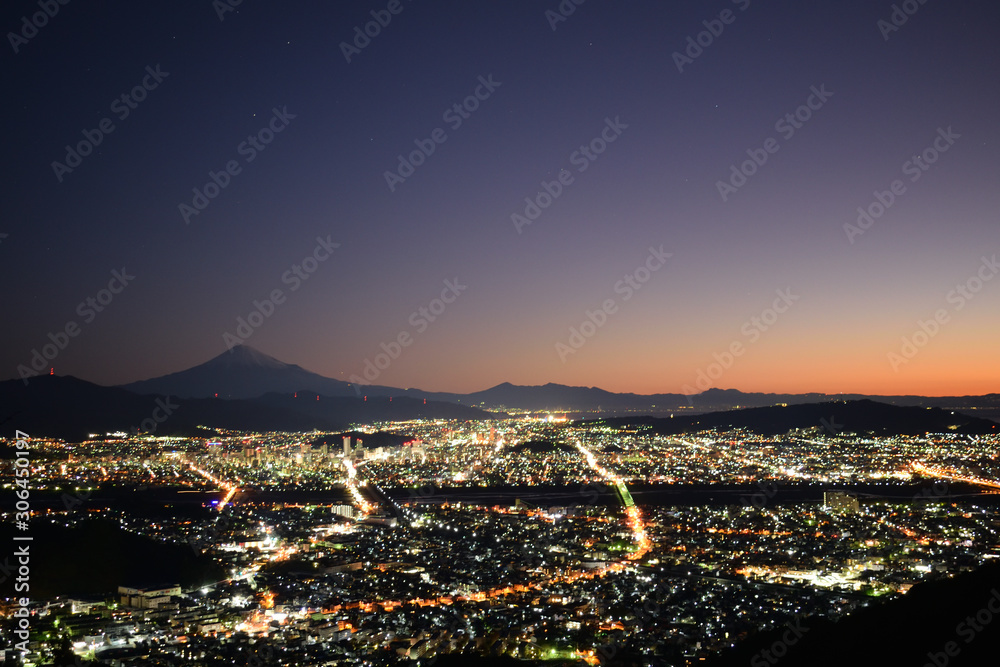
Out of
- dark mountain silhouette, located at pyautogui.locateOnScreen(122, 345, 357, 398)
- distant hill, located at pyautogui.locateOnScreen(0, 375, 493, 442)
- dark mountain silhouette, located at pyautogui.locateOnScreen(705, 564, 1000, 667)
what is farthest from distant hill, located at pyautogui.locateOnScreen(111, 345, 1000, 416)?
dark mountain silhouette, located at pyautogui.locateOnScreen(705, 564, 1000, 667)

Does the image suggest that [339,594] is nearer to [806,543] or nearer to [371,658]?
[371,658]

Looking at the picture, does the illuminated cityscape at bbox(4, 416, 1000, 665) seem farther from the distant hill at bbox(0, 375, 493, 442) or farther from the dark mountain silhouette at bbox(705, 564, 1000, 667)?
the distant hill at bbox(0, 375, 493, 442)

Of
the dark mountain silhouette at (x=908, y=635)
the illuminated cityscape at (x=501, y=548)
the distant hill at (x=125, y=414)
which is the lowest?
the illuminated cityscape at (x=501, y=548)

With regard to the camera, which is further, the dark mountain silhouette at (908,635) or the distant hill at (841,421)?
the distant hill at (841,421)

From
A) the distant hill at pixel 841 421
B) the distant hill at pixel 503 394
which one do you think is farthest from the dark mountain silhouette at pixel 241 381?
the distant hill at pixel 841 421

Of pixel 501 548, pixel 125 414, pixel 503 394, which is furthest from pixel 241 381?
pixel 501 548

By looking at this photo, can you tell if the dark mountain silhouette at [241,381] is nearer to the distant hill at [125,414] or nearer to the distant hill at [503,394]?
the distant hill at [503,394]
